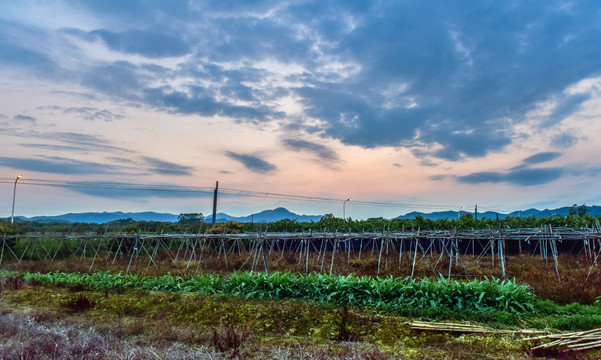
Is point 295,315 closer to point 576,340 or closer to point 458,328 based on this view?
point 458,328

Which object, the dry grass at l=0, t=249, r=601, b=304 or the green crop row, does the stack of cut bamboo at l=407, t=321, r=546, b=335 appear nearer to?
the green crop row

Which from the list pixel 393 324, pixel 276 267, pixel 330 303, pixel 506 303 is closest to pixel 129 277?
pixel 276 267

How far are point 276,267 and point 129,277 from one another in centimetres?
581

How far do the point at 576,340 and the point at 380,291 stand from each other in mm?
3792

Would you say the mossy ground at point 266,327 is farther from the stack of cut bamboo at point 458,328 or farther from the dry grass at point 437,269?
the dry grass at point 437,269

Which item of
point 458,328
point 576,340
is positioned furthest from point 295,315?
point 576,340

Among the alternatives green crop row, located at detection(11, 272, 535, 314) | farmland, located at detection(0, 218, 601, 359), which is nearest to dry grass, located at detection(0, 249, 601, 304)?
farmland, located at detection(0, 218, 601, 359)

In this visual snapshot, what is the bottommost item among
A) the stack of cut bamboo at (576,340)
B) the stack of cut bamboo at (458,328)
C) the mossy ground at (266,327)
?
the mossy ground at (266,327)

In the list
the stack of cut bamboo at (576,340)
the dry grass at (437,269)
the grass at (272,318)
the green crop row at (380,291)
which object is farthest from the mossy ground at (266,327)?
the dry grass at (437,269)

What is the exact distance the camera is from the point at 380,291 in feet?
29.1

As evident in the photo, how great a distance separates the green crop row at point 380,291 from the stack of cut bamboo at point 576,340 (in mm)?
1804

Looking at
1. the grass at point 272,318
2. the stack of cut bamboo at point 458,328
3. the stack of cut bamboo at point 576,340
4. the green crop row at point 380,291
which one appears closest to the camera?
the stack of cut bamboo at point 576,340

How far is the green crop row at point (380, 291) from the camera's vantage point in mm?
8219

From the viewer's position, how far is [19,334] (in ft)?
21.2
